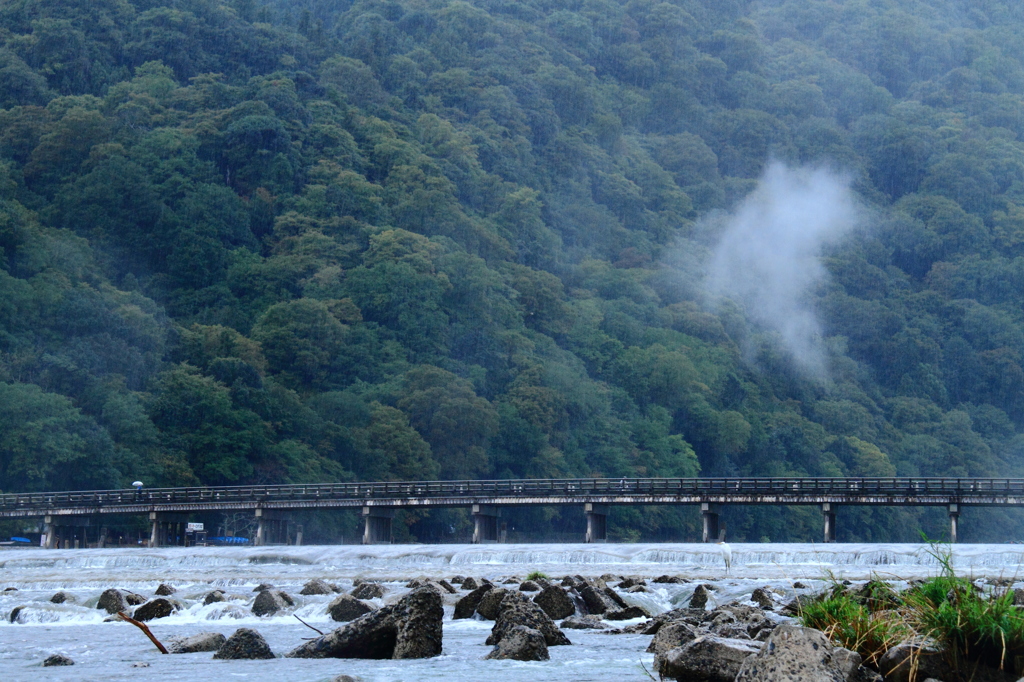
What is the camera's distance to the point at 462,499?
67.6m

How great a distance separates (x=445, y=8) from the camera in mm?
198250

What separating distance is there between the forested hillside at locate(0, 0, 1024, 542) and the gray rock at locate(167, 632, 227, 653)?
6280 centimetres

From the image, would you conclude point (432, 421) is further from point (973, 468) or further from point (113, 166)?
point (973, 468)

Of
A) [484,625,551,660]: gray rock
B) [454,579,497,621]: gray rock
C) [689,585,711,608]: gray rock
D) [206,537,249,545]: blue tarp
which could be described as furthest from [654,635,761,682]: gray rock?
[206,537,249,545]: blue tarp

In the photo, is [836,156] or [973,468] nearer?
[973,468]

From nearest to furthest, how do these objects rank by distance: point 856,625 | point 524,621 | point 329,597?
point 856,625 < point 524,621 < point 329,597

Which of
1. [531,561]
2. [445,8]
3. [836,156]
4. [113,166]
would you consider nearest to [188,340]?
[113,166]

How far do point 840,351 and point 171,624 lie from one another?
131671 mm

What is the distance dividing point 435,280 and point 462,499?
57.2 m

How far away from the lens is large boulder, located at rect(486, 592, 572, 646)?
1766 centimetres

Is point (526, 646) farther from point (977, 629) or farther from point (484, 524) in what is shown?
point (484, 524)

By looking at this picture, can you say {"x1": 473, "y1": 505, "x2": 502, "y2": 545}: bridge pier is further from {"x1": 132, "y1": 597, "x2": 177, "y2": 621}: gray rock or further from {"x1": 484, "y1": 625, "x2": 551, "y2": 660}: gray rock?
{"x1": 484, "y1": 625, "x2": 551, "y2": 660}: gray rock

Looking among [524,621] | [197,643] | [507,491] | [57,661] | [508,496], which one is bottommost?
[57,661]

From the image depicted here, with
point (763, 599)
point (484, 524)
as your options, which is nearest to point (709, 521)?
point (484, 524)
